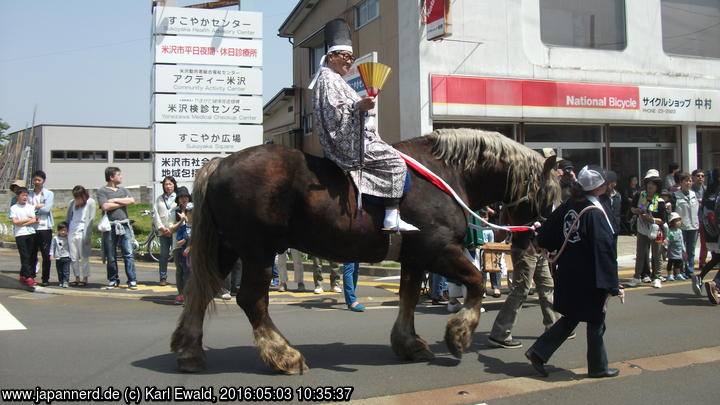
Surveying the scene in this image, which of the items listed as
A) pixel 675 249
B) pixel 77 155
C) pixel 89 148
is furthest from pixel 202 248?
pixel 77 155

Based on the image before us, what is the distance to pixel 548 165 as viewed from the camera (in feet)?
17.7

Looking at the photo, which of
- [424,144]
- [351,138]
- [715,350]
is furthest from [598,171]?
[715,350]

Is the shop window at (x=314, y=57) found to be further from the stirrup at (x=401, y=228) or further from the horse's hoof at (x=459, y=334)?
the horse's hoof at (x=459, y=334)

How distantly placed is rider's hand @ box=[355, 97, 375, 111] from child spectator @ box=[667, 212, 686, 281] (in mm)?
7829

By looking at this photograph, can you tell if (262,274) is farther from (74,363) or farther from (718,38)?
(718,38)

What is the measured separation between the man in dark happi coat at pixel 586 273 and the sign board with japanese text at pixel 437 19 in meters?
9.87

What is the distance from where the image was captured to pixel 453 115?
15.0 metres

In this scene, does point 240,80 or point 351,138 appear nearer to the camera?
point 351,138

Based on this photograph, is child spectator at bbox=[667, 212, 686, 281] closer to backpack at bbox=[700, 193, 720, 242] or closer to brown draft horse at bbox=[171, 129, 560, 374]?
backpack at bbox=[700, 193, 720, 242]

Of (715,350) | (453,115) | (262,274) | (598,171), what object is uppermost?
(453,115)

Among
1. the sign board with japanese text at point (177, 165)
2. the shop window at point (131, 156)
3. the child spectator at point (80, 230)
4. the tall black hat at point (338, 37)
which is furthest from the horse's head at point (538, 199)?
the shop window at point (131, 156)

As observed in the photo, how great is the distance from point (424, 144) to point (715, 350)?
3.51m

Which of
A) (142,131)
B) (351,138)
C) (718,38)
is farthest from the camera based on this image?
(142,131)

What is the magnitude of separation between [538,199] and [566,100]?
463 inches
